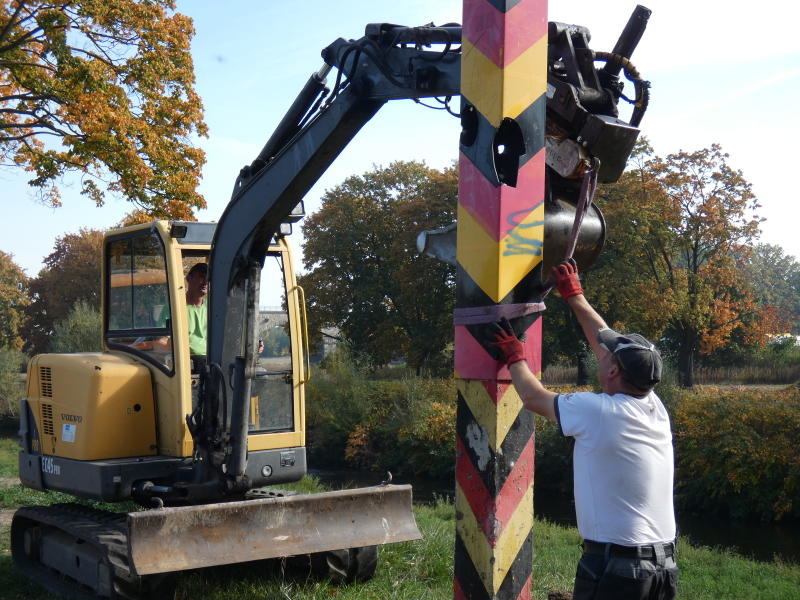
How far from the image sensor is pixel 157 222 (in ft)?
21.8

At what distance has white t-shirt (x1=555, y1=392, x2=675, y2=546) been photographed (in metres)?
3.07

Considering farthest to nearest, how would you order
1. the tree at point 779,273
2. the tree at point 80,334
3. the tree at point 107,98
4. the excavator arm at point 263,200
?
the tree at point 779,273 → the tree at point 80,334 → the tree at point 107,98 → the excavator arm at point 263,200

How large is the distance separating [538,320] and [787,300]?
87.4 metres

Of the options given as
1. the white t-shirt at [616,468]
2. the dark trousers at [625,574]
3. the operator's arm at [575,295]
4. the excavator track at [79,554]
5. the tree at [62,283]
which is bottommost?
the excavator track at [79,554]

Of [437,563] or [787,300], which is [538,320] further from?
[787,300]

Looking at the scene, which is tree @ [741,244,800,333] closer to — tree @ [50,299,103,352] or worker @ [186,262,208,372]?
tree @ [50,299,103,352]

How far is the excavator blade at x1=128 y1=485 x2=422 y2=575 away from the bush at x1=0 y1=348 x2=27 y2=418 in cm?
2656

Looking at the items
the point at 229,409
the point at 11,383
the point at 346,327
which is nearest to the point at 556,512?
the point at 229,409

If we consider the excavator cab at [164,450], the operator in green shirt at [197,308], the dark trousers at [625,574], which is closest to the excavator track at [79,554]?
the excavator cab at [164,450]

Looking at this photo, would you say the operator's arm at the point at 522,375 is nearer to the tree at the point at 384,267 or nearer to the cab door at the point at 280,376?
the cab door at the point at 280,376

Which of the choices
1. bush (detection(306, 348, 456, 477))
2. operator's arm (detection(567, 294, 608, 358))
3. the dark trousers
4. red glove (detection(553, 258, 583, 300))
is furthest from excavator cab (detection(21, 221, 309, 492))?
bush (detection(306, 348, 456, 477))

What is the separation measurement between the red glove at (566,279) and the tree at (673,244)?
79.1ft

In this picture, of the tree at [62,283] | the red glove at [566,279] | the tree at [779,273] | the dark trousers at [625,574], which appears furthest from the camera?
the tree at [779,273]

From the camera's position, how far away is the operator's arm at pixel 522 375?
2.92 meters
